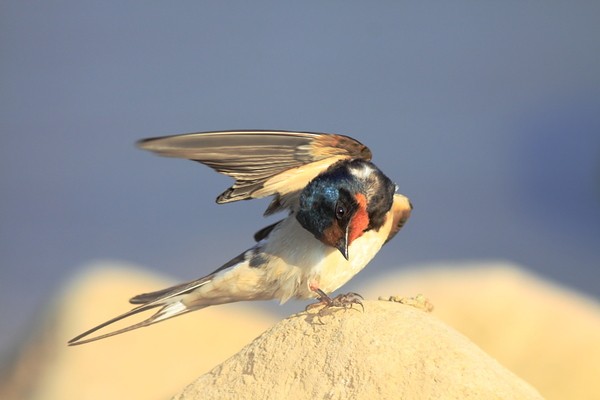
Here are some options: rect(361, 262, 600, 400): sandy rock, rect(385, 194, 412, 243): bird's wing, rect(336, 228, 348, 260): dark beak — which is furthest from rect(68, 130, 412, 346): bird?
rect(361, 262, 600, 400): sandy rock

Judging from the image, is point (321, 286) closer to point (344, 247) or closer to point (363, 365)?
point (344, 247)

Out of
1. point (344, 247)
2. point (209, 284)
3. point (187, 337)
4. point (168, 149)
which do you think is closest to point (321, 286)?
point (344, 247)

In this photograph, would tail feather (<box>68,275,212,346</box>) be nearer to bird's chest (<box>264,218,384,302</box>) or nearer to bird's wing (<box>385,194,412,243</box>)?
bird's chest (<box>264,218,384,302</box>)

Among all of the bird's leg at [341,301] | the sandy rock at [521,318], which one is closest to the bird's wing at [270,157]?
the bird's leg at [341,301]

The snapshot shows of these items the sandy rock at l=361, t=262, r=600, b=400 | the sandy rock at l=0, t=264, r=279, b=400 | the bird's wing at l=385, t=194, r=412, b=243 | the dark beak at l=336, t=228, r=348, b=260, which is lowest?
the sandy rock at l=0, t=264, r=279, b=400

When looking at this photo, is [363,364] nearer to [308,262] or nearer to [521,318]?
[308,262]

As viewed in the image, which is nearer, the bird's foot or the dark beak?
the bird's foot
